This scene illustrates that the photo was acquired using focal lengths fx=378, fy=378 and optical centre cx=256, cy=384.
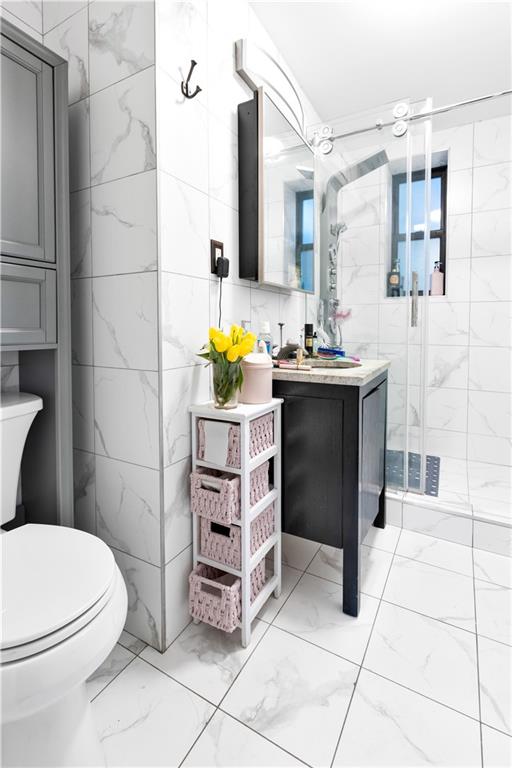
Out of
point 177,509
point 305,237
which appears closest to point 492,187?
point 305,237

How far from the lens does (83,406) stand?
4.41 ft

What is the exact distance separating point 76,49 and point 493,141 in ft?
8.58

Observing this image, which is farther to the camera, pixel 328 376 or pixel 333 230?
pixel 333 230

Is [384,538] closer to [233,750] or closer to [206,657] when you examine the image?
[206,657]

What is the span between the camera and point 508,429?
2.65 metres

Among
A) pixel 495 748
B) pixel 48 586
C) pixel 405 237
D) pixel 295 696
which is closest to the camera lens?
pixel 48 586

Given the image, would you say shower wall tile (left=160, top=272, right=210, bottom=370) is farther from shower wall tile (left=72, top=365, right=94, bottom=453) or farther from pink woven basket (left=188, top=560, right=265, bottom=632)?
pink woven basket (left=188, top=560, right=265, bottom=632)

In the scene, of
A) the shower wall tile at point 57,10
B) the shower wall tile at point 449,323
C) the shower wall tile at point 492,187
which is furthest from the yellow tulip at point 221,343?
the shower wall tile at point 492,187

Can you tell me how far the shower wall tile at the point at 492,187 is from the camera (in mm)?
2551

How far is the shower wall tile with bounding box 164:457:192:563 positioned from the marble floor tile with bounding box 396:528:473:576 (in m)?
1.03

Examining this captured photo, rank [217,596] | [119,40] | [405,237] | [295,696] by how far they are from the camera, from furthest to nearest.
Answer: [405,237] < [217,596] < [119,40] < [295,696]

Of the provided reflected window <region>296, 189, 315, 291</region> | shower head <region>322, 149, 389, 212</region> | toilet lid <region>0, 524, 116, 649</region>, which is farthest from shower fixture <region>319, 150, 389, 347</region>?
toilet lid <region>0, 524, 116, 649</region>

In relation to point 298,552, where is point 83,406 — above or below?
above

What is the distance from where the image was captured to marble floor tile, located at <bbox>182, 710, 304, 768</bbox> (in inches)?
34.9
